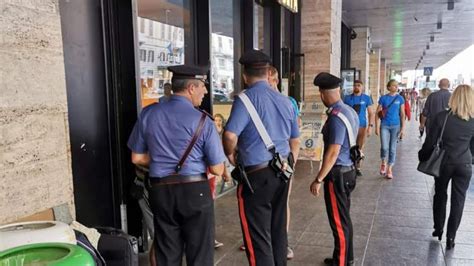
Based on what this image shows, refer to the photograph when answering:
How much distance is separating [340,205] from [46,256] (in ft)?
7.68

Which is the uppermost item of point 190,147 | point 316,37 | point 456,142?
point 316,37

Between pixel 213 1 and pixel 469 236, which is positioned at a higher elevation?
pixel 213 1

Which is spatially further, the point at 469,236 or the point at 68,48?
the point at 469,236

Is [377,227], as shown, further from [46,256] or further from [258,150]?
[46,256]

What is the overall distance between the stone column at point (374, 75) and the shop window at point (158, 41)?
18.4 meters

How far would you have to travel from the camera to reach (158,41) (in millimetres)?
4660

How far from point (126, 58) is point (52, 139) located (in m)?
1.18

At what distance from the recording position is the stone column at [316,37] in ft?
29.3

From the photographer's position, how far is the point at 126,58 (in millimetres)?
3668

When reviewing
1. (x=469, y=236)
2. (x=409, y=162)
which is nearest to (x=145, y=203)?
Result: (x=469, y=236)

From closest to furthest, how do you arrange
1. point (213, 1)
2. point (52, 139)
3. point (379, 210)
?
point (52, 139) → point (379, 210) → point (213, 1)

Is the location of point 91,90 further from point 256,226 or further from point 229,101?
point 229,101

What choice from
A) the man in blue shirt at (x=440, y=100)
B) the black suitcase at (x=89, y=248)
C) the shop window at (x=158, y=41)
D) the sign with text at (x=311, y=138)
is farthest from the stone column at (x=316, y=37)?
the black suitcase at (x=89, y=248)

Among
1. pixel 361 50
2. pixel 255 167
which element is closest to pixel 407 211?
pixel 255 167
